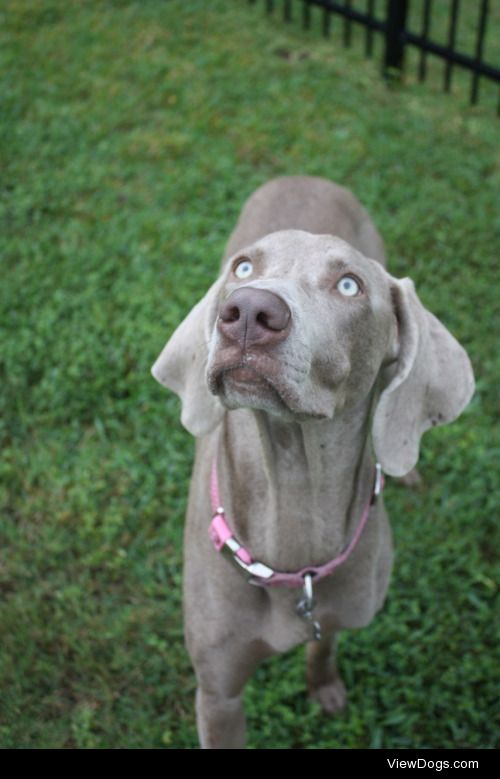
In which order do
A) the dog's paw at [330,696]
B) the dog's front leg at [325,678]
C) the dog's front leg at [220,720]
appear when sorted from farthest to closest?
the dog's paw at [330,696] → the dog's front leg at [325,678] → the dog's front leg at [220,720]

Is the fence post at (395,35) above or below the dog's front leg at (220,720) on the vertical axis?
above

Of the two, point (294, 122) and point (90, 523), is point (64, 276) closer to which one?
point (90, 523)

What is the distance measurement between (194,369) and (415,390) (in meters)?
0.65

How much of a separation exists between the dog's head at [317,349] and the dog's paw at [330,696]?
4.41 ft

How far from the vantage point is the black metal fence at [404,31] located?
20.6 feet

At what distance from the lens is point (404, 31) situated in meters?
6.55

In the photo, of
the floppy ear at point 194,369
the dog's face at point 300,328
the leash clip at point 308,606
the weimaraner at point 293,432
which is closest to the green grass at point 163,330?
the weimaraner at point 293,432

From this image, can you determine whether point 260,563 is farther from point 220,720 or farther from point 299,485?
point 220,720

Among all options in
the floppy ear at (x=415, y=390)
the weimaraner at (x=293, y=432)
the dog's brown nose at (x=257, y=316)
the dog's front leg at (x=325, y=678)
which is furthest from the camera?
the dog's front leg at (x=325, y=678)

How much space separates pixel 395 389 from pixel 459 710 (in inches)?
66.2

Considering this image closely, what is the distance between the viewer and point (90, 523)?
4.07m

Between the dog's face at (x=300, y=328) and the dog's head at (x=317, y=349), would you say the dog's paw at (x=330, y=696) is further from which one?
the dog's face at (x=300, y=328)

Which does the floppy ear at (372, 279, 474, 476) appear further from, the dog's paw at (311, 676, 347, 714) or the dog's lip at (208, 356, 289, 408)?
the dog's paw at (311, 676, 347, 714)

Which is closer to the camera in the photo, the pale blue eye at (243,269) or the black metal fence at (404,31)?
the pale blue eye at (243,269)
